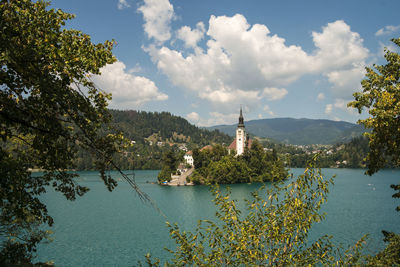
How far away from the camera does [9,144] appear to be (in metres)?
6.79

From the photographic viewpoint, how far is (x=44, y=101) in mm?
4934

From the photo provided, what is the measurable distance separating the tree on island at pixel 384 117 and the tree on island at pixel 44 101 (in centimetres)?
688

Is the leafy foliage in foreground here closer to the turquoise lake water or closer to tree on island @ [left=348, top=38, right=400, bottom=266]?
tree on island @ [left=348, top=38, right=400, bottom=266]

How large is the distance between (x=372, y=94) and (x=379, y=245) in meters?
19.6

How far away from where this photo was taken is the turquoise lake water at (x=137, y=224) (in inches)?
915

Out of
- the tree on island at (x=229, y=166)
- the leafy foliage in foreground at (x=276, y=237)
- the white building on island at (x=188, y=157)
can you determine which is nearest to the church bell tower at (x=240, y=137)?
the tree on island at (x=229, y=166)

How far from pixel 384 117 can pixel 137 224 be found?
29.4 meters

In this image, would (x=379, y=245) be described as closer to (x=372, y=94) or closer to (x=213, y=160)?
(x=372, y=94)

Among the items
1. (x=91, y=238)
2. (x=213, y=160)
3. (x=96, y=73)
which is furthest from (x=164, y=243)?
(x=213, y=160)

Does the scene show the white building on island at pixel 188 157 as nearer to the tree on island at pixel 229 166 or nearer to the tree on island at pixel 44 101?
the tree on island at pixel 229 166

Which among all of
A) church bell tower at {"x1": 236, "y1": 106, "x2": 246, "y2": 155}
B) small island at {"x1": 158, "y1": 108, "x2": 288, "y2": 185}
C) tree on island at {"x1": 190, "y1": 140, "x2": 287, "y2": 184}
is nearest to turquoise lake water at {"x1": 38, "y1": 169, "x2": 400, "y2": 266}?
tree on island at {"x1": 190, "y1": 140, "x2": 287, "y2": 184}

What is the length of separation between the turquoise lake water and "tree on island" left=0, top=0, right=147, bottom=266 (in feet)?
58.3

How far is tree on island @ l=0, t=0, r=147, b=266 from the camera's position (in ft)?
15.0

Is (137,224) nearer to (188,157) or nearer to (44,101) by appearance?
(44,101)
